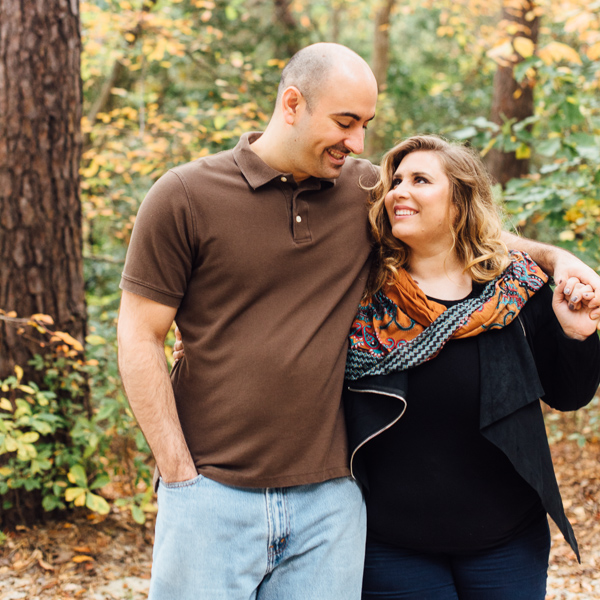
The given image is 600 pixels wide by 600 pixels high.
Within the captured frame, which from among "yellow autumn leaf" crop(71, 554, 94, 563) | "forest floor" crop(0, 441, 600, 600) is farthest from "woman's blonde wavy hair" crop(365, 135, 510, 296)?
"yellow autumn leaf" crop(71, 554, 94, 563)

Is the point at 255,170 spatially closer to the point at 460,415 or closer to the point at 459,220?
the point at 459,220

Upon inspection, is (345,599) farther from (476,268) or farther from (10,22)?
(10,22)

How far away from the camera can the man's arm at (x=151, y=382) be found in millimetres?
1993

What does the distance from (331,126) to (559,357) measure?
1.10 meters

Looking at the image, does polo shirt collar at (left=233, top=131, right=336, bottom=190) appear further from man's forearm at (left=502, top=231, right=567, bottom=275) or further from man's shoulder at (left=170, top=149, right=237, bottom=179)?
man's forearm at (left=502, top=231, right=567, bottom=275)

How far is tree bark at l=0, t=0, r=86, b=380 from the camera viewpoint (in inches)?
139

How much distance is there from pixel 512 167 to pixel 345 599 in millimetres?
6449

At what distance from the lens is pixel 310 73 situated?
2203 mm

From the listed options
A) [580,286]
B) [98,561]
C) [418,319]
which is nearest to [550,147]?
[580,286]

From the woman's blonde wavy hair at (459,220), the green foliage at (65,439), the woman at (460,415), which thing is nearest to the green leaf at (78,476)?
the green foliage at (65,439)

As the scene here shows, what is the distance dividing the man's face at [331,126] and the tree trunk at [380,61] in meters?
9.52

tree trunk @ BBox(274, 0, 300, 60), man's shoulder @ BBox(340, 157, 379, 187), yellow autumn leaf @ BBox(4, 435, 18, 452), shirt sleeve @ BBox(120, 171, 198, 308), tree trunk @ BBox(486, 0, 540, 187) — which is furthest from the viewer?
tree trunk @ BBox(274, 0, 300, 60)

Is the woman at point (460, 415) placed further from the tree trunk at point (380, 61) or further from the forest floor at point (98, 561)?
the tree trunk at point (380, 61)

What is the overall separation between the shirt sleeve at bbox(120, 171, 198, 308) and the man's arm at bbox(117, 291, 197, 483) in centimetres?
6
